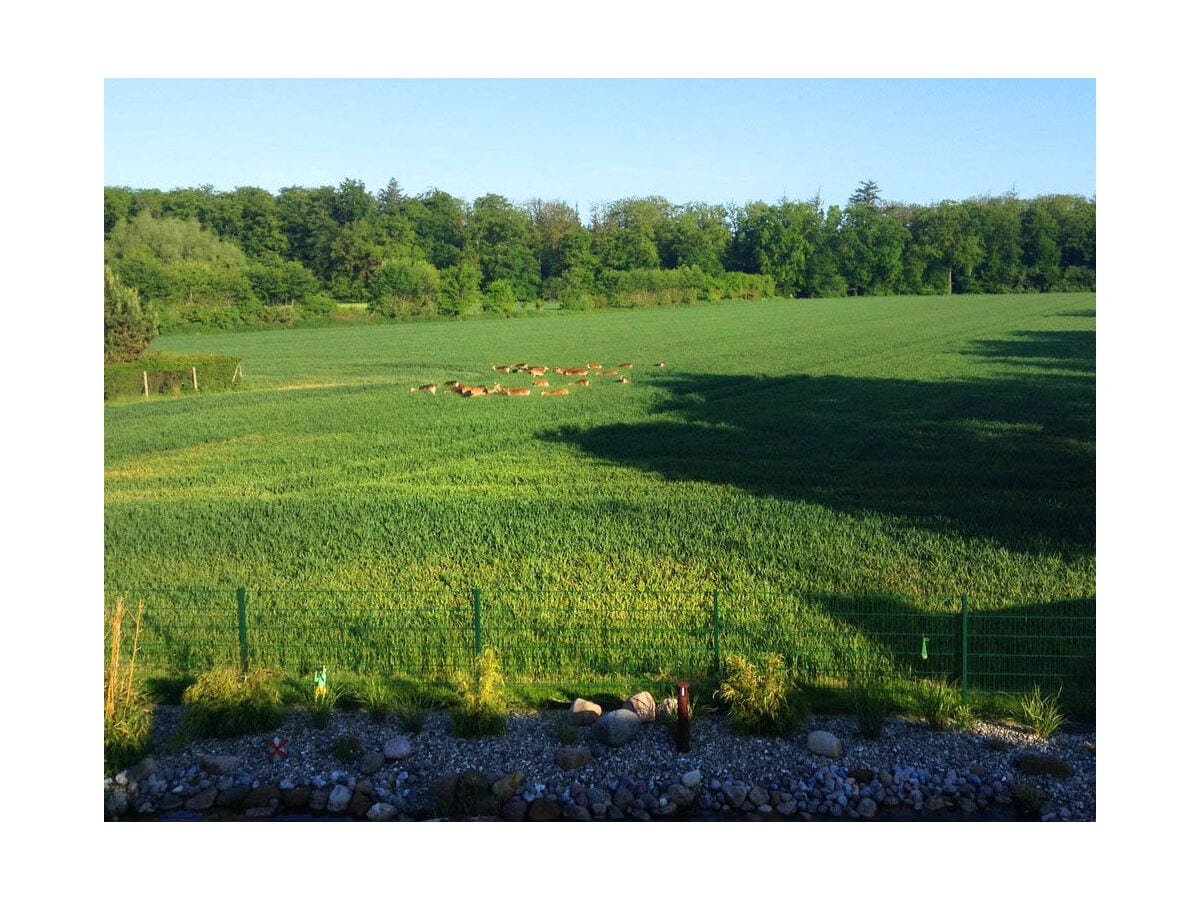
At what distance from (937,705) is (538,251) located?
18.6 metres

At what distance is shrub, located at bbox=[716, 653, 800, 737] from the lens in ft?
25.3

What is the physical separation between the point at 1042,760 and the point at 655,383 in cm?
2154

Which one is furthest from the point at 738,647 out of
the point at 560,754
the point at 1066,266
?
the point at 1066,266

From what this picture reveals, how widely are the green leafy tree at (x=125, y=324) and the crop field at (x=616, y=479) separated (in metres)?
1.03

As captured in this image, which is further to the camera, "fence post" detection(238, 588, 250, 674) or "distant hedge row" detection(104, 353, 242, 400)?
"distant hedge row" detection(104, 353, 242, 400)

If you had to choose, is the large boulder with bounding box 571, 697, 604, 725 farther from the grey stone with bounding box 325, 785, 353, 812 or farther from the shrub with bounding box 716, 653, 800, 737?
the grey stone with bounding box 325, 785, 353, 812

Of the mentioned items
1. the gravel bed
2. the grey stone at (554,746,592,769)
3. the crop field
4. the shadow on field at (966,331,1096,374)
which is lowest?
the gravel bed

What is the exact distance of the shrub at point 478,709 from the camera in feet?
25.6

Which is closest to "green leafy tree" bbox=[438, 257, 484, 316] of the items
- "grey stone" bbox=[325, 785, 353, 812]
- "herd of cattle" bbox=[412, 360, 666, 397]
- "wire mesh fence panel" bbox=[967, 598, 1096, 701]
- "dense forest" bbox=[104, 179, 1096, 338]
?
"dense forest" bbox=[104, 179, 1096, 338]

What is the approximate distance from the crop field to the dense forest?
3.41 ft

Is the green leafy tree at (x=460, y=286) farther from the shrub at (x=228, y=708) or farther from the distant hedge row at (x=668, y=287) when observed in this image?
the shrub at (x=228, y=708)

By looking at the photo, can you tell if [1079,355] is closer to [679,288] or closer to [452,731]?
[679,288]

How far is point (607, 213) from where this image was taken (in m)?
23.8

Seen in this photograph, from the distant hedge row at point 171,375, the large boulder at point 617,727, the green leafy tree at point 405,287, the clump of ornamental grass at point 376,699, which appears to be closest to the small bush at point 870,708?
the large boulder at point 617,727
